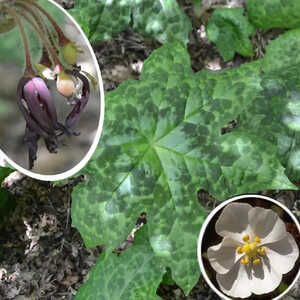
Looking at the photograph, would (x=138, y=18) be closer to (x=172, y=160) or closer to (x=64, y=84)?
(x=172, y=160)

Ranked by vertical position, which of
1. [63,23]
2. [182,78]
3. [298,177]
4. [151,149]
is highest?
[63,23]

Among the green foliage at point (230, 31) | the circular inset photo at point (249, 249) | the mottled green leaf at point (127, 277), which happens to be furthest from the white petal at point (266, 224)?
the green foliage at point (230, 31)

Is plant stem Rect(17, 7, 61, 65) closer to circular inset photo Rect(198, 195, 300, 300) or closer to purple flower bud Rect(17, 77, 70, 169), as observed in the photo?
purple flower bud Rect(17, 77, 70, 169)

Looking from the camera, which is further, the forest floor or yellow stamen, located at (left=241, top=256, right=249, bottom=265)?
the forest floor

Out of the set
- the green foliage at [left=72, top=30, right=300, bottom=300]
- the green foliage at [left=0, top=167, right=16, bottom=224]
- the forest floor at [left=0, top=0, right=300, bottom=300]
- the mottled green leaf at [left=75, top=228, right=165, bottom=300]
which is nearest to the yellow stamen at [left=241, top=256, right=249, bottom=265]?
the green foliage at [left=72, top=30, right=300, bottom=300]

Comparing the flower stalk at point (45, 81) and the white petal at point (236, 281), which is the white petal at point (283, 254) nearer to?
the white petal at point (236, 281)

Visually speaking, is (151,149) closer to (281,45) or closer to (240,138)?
(240,138)

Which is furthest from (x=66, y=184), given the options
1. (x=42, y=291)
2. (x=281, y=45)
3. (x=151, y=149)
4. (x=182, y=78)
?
(x=281, y=45)
